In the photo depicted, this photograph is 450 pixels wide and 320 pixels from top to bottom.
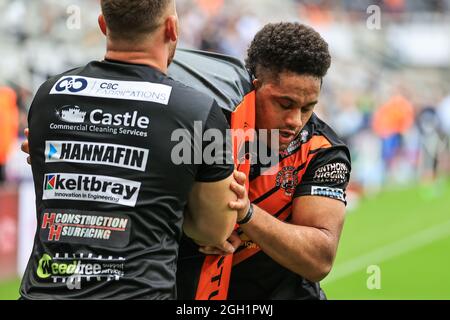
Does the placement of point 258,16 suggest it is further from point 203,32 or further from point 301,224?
point 301,224

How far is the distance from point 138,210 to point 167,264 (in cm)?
24

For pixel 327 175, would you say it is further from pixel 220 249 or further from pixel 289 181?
pixel 220 249

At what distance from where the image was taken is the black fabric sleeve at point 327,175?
4.20 m

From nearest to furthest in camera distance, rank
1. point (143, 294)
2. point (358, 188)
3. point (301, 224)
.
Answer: point (143, 294), point (301, 224), point (358, 188)

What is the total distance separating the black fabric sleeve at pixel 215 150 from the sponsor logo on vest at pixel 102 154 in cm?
23

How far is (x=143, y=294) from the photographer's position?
3.09m

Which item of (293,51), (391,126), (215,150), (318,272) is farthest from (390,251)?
(391,126)

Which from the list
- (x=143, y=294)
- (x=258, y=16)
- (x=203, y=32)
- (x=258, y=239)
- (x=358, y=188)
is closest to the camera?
(x=143, y=294)

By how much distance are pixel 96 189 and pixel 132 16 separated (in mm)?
657

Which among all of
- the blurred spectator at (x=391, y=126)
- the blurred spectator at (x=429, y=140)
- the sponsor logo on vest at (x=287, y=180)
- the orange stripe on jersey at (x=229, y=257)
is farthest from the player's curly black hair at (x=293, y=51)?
the blurred spectator at (x=429, y=140)

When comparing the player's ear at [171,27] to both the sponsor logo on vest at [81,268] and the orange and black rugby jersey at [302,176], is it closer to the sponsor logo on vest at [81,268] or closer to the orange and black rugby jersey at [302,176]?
the sponsor logo on vest at [81,268]

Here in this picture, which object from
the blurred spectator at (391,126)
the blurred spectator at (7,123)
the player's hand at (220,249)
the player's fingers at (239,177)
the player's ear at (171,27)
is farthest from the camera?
the blurred spectator at (391,126)
